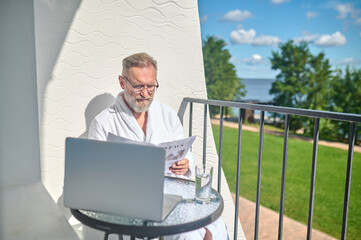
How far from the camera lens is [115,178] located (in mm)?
1118

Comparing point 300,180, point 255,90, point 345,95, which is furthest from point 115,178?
point 255,90

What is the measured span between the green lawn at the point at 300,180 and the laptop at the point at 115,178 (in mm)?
10838

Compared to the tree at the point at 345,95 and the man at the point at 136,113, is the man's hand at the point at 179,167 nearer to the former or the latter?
the man at the point at 136,113

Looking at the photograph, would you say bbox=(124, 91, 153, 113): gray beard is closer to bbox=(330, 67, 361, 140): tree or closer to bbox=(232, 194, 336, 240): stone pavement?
bbox=(232, 194, 336, 240): stone pavement

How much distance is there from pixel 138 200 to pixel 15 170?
4.71 feet

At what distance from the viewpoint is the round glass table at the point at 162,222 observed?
45.6 inches

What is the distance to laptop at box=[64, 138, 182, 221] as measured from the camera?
106 cm

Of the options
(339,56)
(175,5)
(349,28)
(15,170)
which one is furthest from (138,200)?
(349,28)

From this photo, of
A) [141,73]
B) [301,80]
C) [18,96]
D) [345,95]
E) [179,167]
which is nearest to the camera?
[179,167]

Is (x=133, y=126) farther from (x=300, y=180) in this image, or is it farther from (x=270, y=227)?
(x=300, y=180)

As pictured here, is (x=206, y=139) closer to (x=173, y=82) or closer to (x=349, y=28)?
(x=173, y=82)

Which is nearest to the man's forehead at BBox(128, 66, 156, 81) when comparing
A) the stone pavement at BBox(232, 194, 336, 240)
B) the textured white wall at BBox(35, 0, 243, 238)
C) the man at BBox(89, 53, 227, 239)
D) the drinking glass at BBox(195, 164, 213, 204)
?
the man at BBox(89, 53, 227, 239)

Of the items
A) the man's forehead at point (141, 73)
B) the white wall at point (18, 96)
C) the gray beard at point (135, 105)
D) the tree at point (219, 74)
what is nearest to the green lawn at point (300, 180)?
the tree at point (219, 74)

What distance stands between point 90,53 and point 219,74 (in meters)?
22.5
